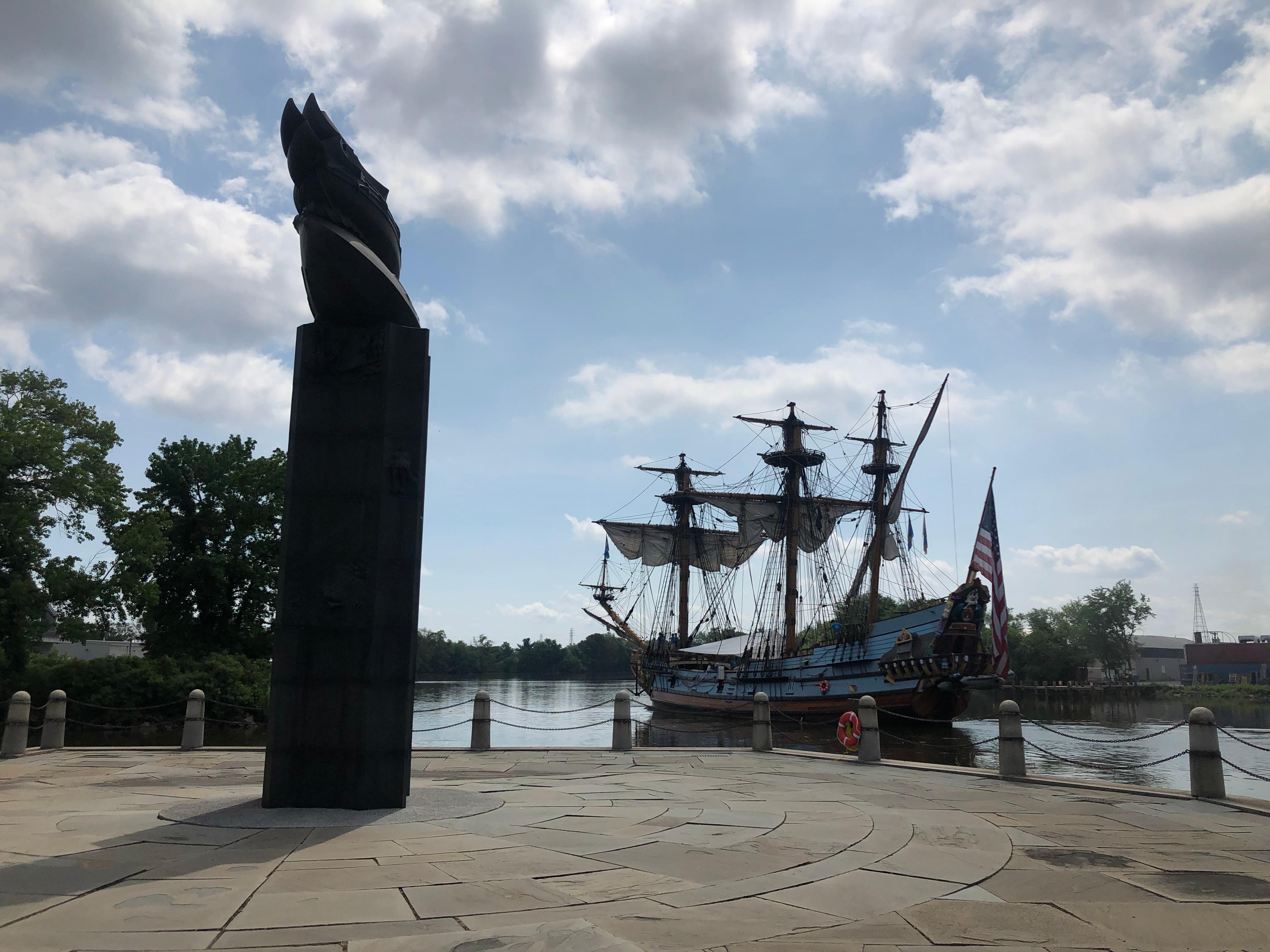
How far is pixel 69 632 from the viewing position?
31469 millimetres

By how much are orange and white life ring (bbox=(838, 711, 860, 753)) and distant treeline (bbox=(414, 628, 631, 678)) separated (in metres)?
123

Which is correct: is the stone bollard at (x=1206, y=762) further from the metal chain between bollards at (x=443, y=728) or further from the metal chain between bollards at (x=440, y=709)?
the metal chain between bollards at (x=440, y=709)

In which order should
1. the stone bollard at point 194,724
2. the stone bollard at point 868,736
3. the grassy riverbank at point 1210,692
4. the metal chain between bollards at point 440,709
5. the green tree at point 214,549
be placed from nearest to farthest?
the stone bollard at point 868,736 → the metal chain between bollards at point 440,709 → the stone bollard at point 194,724 → the green tree at point 214,549 → the grassy riverbank at point 1210,692

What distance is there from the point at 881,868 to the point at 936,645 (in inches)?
1606

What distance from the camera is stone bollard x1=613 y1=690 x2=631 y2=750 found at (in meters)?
17.4

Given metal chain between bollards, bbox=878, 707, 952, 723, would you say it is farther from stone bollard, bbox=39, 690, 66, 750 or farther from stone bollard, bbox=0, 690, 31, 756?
stone bollard, bbox=39, 690, 66, 750

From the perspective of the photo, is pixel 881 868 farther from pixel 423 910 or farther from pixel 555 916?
pixel 423 910

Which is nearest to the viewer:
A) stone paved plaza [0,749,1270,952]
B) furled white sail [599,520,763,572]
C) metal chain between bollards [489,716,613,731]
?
stone paved plaza [0,749,1270,952]

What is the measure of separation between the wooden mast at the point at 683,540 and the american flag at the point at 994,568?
3924cm

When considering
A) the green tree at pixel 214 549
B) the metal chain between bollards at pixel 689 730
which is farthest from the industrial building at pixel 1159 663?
the green tree at pixel 214 549

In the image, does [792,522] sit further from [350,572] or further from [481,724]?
[350,572]

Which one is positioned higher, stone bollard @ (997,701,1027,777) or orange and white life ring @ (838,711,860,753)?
stone bollard @ (997,701,1027,777)

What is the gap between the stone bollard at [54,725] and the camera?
17.2 metres

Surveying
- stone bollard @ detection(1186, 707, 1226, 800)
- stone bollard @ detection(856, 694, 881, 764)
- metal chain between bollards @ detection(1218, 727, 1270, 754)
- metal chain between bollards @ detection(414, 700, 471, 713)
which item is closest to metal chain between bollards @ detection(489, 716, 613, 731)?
metal chain between bollards @ detection(414, 700, 471, 713)
